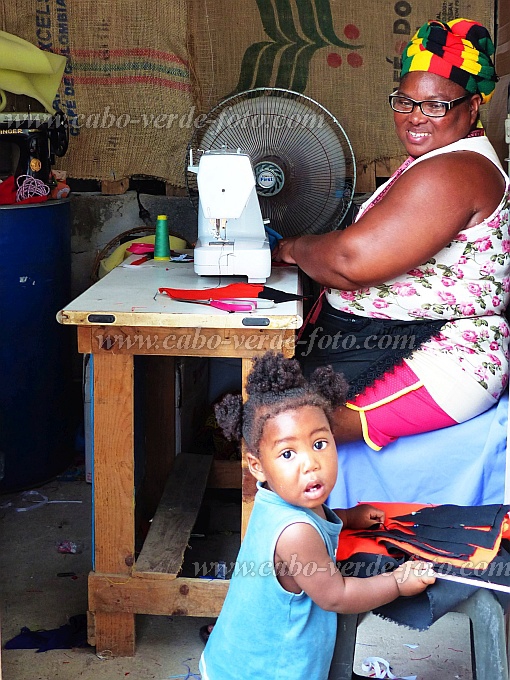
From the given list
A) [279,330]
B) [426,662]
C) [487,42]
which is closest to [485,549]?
[279,330]

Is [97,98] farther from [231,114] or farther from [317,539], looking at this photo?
[317,539]

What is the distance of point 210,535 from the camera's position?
3.63m

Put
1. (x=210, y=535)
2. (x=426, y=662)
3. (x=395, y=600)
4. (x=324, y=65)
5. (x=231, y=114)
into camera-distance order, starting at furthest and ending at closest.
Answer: (x=324, y=65) → (x=210, y=535) → (x=231, y=114) → (x=426, y=662) → (x=395, y=600)

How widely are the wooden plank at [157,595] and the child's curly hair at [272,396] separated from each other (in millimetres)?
887

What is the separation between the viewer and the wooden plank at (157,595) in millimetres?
2699

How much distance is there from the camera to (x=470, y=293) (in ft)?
8.05

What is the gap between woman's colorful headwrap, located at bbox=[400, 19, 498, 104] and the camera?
2430 millimetres

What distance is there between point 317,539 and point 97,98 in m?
2.89

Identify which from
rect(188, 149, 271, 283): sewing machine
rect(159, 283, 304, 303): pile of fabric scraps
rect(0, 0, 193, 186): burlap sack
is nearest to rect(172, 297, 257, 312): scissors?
rect(159, 283, 304, 303): pile of fabric scraps

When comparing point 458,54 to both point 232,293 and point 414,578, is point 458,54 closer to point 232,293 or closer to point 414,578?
point 232,293

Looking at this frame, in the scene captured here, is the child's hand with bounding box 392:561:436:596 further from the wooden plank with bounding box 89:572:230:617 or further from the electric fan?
the electric fan

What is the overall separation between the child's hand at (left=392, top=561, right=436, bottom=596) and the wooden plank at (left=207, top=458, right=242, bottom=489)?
2.11 metres

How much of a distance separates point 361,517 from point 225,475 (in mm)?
1851

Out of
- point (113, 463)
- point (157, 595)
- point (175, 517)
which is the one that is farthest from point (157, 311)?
point (175, 517)
